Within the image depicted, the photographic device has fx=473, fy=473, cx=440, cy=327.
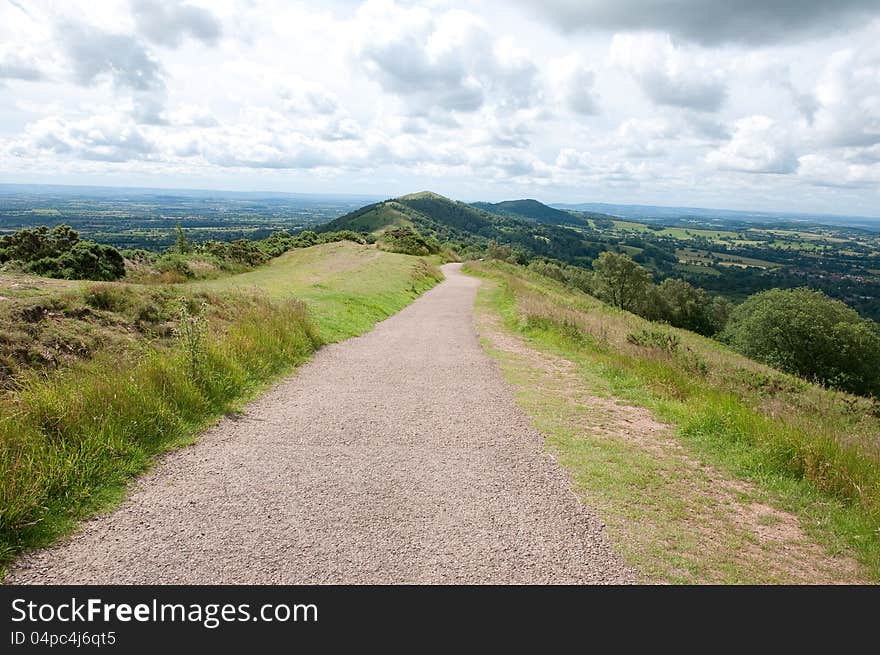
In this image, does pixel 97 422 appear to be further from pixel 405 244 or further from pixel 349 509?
pixel 405 244

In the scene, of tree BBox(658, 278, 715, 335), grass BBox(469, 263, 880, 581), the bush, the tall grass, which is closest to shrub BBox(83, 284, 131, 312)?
the tall grass

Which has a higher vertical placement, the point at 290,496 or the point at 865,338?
the point at 290,496

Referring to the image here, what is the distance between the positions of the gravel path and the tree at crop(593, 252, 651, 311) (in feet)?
198

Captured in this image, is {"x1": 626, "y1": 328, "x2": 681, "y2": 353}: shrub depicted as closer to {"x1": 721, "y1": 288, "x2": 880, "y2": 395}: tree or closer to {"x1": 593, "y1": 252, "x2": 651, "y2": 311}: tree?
{"x1": 721, "y1": 288, "x2": 880, "y2": 395}: tree

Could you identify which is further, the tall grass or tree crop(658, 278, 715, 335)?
tree crop(658, 278, 715, 335)

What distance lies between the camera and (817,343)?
35.0 metres

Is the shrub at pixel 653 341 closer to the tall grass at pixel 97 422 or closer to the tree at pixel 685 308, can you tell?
the tall grass at pixel 97 422

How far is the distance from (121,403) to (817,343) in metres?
43.2

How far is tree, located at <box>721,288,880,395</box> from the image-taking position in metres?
34.0

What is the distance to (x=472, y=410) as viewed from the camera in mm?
8859

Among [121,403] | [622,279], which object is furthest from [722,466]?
[622,279]

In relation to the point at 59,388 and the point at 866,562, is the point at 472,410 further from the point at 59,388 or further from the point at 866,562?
the point at 59,388
